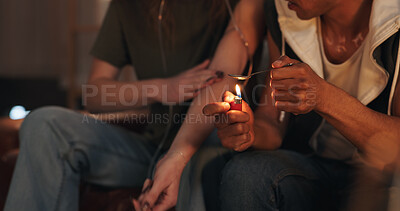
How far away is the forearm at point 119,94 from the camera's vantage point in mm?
1120

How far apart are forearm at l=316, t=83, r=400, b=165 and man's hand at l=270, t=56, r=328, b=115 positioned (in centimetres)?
3

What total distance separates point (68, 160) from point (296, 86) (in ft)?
2.02

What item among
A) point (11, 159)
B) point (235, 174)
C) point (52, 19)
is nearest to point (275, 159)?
point (235, 174)

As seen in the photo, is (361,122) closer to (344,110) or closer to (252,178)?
(344,110)

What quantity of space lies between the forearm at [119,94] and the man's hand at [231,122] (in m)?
0.38

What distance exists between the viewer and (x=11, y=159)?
44.9 inches

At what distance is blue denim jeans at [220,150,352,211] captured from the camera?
0.75 meters

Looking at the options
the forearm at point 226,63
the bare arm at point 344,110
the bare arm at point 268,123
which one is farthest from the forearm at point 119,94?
the bare arm at point 344,110

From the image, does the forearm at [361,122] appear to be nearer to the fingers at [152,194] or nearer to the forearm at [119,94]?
the fingers at [152,194]

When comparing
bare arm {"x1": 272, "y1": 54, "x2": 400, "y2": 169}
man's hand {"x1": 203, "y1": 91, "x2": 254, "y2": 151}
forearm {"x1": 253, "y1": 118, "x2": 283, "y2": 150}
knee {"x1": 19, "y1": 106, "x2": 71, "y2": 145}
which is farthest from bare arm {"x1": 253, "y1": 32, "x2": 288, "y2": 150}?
knee {"x1": 19, "y1": 106, "x2": 71, "y2": 145}

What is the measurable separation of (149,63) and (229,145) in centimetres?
52

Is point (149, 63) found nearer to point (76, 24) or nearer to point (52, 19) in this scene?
point (76, 24)

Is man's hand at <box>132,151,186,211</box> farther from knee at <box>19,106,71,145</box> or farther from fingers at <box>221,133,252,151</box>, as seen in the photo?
knee at <box>19,106,71,145</box>

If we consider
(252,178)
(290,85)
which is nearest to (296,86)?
(290,85)
